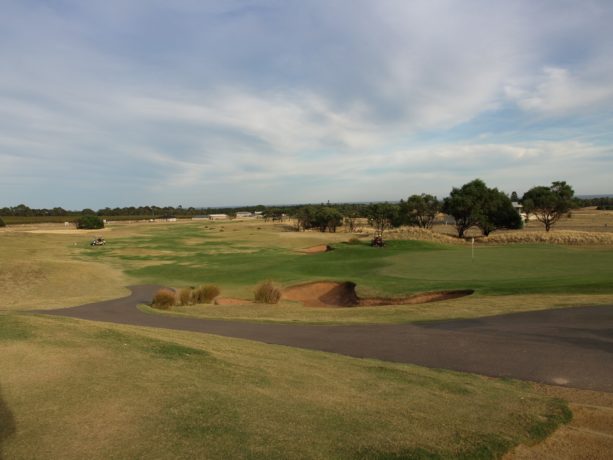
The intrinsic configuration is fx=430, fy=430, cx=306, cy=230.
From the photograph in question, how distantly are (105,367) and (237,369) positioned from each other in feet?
7.31

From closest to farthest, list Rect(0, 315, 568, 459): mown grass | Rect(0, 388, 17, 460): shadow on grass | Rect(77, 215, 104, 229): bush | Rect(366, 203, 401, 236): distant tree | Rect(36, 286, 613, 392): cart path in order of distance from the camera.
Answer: Rect(0, 388, 17, 460): shadow on grass < Rect(0, 315, 568, 459): mown grass < Rect(36, 286, 613, 392): cart path < Rect(366, 203, 401, 236): distant tree < Rect(77, 215, 104, 229): bush

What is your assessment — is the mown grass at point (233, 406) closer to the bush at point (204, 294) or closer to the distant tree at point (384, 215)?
the bush at point (204, 294)

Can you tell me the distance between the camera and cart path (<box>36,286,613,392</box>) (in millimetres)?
9320

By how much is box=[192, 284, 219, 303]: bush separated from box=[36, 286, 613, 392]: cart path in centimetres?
701

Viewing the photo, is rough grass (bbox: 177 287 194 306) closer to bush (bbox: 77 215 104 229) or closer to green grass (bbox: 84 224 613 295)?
green grass (bbox: 84 224 613 295)

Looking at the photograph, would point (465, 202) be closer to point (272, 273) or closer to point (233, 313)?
point (272, 273)

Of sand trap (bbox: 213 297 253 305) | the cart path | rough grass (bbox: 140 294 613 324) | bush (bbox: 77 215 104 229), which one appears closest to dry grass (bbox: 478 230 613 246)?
rough grass (bbox: 140 294 613 324)

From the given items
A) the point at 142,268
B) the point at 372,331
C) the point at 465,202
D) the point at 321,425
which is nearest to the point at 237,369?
the point at 321,425

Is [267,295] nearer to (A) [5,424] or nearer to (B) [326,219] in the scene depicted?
(A) [5,424]

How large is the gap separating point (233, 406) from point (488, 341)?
816 cm

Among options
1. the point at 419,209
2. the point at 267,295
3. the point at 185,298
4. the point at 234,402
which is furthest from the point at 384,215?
the point at 234,402

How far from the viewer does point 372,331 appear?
13.3 metres

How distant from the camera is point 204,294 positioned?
23453 mm

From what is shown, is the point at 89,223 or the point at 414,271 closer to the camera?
the point at 414,271
